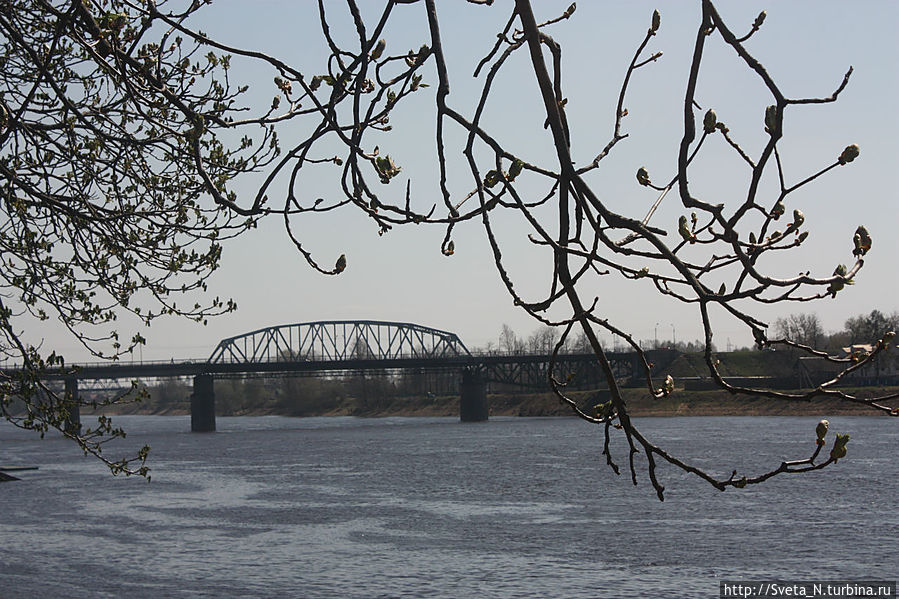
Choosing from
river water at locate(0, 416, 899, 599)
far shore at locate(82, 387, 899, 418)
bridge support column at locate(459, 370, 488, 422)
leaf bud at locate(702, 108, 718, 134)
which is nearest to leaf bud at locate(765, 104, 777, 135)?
leaf bud at locate(702, 108, 718, 134)

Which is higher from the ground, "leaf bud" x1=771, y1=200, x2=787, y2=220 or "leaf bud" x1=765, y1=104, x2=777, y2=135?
"leaf bud" x1=765, y1=104, x2=777, y2=135

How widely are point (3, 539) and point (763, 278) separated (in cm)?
3708

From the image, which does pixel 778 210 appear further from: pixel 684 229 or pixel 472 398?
pixel 472 398

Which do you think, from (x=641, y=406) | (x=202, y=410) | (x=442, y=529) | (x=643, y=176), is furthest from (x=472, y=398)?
(x=643, y=176)

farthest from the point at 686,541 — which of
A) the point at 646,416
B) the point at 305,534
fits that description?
the point at 646,416

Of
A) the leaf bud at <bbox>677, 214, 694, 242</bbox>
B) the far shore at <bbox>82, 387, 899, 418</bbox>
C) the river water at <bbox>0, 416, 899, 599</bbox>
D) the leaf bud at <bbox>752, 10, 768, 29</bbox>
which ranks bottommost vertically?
the river water at <bbox>0, 416, 899, 599</bbox>

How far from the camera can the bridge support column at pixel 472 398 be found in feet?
448

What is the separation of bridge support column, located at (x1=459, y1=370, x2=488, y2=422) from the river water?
68.1 meters

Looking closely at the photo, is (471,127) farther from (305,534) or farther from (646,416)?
(646,416)

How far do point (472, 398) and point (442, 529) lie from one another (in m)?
101

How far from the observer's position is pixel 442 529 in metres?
35.7

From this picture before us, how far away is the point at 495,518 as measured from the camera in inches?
1506

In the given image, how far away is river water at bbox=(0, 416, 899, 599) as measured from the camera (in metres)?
26.5

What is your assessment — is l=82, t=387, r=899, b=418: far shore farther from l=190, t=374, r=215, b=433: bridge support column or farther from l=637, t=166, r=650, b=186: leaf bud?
l=637, t=166, r=650, b=186: leaf bud
